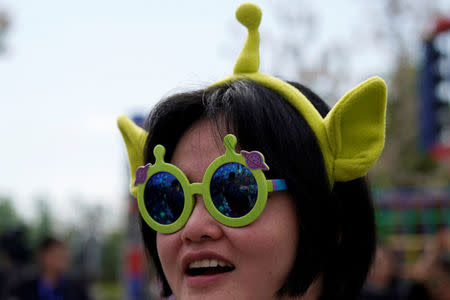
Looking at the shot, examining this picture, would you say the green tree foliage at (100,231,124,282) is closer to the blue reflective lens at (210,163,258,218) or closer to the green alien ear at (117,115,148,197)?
the green alien ear at (117,115,148,197)

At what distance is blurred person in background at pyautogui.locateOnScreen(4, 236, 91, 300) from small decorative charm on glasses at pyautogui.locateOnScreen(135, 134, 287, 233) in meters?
4.09

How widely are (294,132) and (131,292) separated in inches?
148

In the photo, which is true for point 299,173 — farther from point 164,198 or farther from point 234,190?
point 164,198

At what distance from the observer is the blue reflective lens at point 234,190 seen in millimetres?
1388

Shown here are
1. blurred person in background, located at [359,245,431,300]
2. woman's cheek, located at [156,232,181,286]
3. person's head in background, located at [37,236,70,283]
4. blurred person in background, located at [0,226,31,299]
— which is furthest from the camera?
blurred person in background, located at [0,226,31,299]

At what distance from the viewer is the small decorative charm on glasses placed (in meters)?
1.38

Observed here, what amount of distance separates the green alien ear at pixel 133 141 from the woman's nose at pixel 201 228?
1.29 ft

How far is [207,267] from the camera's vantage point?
1452mm

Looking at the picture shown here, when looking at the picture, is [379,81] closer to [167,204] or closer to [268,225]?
[268,225]

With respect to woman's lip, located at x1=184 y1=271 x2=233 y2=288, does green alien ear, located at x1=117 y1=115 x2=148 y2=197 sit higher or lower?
higher

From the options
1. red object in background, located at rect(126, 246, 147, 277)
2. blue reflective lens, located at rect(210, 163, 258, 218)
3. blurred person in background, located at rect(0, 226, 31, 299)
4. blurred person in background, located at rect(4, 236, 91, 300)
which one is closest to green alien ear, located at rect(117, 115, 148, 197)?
blue reflective lens, located at rect(210, 163, 258, 218)

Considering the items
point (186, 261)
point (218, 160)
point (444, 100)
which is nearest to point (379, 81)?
point (218, 160)

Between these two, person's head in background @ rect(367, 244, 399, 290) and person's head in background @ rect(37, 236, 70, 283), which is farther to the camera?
person's head in background @ rect(37, 236, 70, 283)

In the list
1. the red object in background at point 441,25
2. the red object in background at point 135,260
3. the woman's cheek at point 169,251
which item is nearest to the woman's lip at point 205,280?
the woman's cheek at point 169,251
